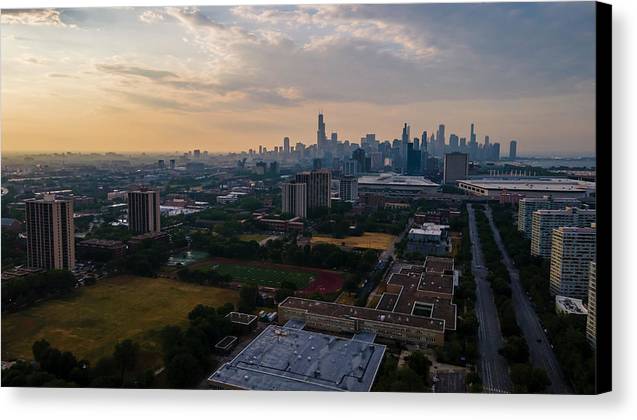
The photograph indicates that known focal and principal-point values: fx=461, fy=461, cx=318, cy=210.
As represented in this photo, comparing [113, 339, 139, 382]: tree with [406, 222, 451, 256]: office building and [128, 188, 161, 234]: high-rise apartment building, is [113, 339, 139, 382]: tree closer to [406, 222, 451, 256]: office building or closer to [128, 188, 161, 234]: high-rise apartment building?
[406, 222, 451, 256]: office building

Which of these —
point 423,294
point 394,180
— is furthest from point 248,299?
point 394,180

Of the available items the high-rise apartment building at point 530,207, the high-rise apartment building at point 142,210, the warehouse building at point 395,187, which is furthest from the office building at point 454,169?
the high-rise apartment building at point 142,210

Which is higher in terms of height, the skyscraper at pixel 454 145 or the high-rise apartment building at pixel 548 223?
the skyscraper at pixel 454 145

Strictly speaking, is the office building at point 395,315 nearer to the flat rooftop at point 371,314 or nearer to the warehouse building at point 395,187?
the flat rooftop at point 371,314

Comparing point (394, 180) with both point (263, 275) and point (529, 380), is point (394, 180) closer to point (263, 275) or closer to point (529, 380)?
point (263, 275)

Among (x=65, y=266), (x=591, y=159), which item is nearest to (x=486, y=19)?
(x=591, y=159)

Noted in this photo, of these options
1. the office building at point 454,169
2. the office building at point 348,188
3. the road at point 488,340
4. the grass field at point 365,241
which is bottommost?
the road at point 488,340

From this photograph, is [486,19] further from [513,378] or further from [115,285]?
[115,285]
